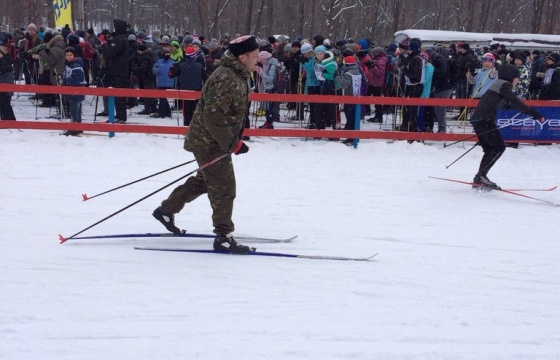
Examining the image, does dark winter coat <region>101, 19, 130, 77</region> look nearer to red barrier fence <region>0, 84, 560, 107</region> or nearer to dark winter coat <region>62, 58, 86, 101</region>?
dark winter coat <region>62, 58, 86, 101</region>

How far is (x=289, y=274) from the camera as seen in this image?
556 centimetres

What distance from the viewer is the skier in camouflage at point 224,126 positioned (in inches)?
A: 225

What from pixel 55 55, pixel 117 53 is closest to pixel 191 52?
pixel 117 53

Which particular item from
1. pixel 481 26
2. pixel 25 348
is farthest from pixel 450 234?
pixel 481 26

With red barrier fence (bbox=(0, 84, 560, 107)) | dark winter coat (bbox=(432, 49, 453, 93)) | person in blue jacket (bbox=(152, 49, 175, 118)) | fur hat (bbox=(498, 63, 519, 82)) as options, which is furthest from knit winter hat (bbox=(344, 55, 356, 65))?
fur hat (bbox=(498, 63, 519, 82))

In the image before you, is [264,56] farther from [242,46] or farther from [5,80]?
[242,46]

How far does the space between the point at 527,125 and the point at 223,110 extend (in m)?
8.35

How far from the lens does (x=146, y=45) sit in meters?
15.6

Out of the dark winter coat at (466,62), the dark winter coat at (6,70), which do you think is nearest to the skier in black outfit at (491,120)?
the dark winter coat at (466,62)

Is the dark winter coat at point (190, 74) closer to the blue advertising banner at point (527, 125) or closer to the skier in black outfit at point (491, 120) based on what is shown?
the blue advertising banner at point (527, 125)

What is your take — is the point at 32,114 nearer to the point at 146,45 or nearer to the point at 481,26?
the point at 146,45

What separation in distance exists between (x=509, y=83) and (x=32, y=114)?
32.3ft

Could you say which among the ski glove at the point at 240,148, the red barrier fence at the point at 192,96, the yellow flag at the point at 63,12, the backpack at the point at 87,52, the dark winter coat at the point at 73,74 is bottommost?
the red barrier fence at the point at 192,96

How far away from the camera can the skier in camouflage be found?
571 cm
